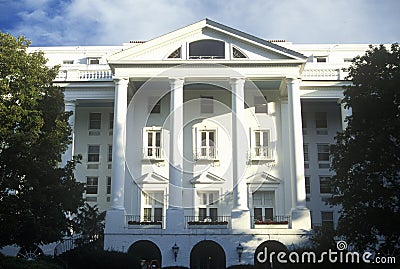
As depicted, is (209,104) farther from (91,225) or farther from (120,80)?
(91,225)

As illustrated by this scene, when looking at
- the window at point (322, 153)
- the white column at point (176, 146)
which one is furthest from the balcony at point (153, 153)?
the window at point (322, 153)

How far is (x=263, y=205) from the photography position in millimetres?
34062

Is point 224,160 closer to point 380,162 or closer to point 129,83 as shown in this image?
point 129,83

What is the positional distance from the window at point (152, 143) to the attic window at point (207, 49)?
20.2 ft

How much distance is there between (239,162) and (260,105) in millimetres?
6815

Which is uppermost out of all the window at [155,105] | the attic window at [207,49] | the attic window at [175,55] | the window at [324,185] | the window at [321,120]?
the attic window at [207,49]

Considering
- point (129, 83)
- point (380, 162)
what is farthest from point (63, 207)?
point (380, 162)

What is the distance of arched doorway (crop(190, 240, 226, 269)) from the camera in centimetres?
3089

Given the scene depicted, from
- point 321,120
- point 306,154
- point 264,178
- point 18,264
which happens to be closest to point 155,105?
point 264,178

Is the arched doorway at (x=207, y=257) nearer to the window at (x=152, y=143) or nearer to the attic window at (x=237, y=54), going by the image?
the window at (x=152, y=143)

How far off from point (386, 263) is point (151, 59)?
20021 mm

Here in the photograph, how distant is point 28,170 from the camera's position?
22.2 m

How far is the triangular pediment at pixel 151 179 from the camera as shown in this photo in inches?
1326

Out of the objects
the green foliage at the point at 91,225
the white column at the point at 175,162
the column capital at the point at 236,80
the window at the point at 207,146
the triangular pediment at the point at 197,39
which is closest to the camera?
the white column at the point at 175,162
